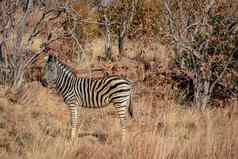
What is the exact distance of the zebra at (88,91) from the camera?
9242mm

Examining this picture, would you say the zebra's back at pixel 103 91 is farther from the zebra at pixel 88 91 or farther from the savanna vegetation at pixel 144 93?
the savanna vegetation at pixel 144 93

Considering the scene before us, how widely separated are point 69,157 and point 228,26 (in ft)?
20.5

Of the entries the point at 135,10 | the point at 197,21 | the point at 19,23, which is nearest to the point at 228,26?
the point at 197,21

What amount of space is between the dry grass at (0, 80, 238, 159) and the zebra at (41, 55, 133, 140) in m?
0.33

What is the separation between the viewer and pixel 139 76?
14.8 m

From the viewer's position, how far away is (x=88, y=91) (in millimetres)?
9711

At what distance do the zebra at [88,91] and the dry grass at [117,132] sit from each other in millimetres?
332

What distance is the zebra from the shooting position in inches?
364

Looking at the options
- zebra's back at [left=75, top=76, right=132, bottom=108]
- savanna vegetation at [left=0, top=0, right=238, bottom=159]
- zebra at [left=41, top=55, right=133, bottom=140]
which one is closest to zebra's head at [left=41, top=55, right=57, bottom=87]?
zebra at [left=41, top=55, right=133, bottom=140]

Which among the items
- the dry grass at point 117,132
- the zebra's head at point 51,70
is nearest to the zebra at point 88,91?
the zebra's head at point 51,70

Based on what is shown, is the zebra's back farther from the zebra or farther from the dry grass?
the dry grass

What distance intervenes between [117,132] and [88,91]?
121cm

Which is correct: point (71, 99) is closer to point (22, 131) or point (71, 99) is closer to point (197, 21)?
point (22, 131)

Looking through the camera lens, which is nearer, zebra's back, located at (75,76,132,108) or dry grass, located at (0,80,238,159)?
dry grass, located at (0,80,238,159)
